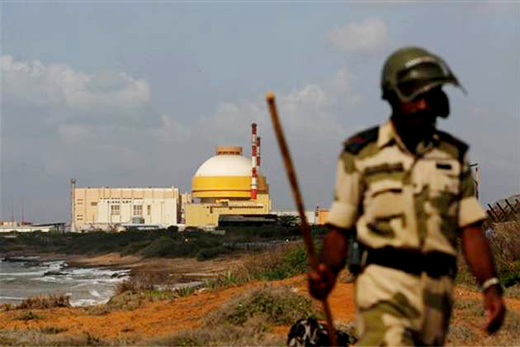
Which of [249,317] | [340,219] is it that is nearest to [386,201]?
[340,219]

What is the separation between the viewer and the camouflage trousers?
4.53 metres

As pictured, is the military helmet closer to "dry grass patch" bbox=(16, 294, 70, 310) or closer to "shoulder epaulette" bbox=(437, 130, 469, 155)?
"shoulder epaulette" bbox=(437, 130, 469, 155)

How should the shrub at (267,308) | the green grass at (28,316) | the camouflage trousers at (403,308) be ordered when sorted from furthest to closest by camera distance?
the green grass at (28,316) < the shrub at (267,308) < the camouflage trousers at (403,308)

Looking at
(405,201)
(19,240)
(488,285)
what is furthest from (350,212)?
(19,240)

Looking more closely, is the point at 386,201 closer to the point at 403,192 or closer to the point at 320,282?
the point at 403,192

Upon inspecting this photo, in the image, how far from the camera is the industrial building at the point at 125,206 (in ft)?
385

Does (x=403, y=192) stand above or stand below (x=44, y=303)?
above

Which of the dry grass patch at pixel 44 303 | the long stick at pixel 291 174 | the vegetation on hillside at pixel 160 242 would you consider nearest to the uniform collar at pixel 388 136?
the long stick at pixel 291 174

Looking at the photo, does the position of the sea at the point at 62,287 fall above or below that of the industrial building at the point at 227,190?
below

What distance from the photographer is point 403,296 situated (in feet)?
14.9

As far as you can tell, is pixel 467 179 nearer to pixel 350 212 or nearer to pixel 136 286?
pixel 350 212

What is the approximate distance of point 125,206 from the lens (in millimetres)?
119562

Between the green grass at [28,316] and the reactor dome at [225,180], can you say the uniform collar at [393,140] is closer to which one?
the green grass at [28,316]

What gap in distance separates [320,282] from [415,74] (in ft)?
3.02
